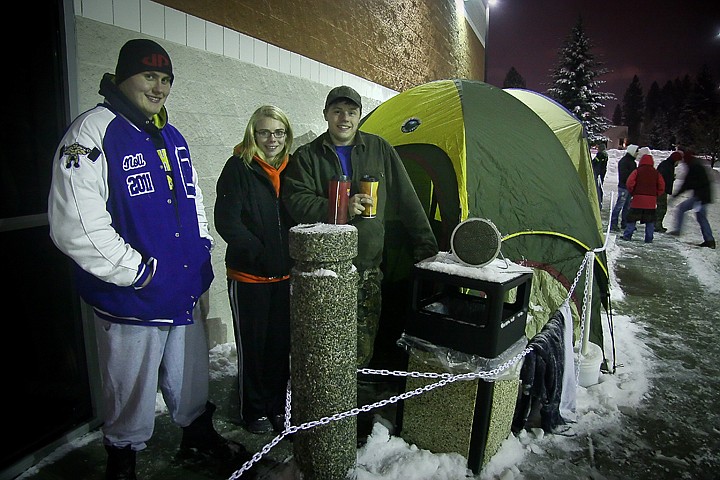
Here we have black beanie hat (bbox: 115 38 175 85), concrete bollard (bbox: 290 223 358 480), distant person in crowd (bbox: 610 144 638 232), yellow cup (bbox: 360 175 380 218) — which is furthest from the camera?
distant person in crowd (bbox: 610 144 638 232)

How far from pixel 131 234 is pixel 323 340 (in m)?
1.10

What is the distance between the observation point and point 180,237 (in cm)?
239

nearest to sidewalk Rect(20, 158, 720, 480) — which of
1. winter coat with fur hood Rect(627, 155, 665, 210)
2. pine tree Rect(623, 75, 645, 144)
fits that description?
winter coat with fur hood Rect(627, 155, 665, 210)

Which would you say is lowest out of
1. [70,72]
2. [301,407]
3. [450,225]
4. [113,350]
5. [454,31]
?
[301,407]

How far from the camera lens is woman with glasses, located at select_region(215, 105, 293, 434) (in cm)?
276

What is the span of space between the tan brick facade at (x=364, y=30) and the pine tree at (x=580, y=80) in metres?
18.1

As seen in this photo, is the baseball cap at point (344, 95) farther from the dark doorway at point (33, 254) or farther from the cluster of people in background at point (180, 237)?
the dark doorway at point (33, 254)

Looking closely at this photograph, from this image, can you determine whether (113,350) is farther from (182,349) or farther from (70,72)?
(70,72)

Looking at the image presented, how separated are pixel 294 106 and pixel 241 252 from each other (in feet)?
8.90

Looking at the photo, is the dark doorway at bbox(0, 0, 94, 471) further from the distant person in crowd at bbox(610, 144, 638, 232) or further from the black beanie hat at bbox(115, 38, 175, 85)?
the distant person in crowd at bbox(610, 144, 638, 232)

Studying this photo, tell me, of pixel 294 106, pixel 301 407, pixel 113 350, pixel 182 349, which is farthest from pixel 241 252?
pixel 294 106

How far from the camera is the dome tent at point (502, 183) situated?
372 centimetres

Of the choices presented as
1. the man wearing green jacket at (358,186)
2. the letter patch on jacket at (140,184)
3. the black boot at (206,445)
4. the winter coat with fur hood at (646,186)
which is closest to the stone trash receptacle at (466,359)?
the man wearing green jacket at (358,186)

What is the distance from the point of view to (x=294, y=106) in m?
4.98
